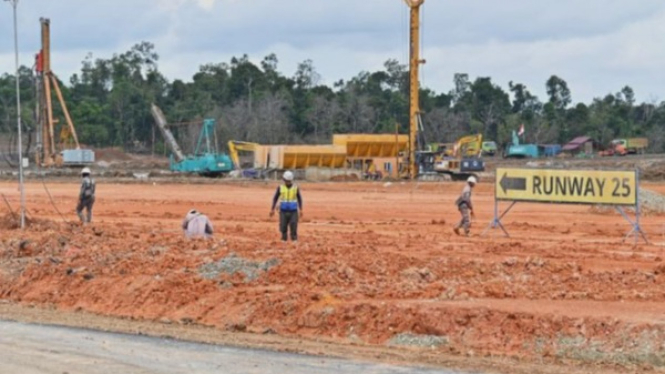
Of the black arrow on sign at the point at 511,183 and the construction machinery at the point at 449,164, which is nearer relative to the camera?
the black arrow on sign at the point at 511,183

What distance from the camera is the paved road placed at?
11.8m

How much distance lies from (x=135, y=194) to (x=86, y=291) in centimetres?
3506

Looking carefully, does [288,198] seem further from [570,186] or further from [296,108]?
[296,108]

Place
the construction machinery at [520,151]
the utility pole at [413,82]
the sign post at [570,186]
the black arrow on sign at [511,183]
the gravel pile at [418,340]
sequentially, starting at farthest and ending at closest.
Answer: the construction machinery at [520,151] < the utility pole at [413,82] < the black arrow on sign at [511,183] < the sign post at [570,186] < the gravel pile at [418,340]

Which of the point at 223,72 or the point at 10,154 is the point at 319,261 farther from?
the point at 223,72

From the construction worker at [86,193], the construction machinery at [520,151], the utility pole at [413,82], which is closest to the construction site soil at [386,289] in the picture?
the construction worker at [86,193]

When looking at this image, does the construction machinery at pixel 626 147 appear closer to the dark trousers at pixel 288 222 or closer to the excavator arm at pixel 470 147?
the excavator arm at pixel 470 147

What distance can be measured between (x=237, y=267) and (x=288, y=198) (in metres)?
3.42

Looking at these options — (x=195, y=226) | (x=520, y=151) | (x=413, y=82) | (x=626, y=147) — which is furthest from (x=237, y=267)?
(x=626, y=147)

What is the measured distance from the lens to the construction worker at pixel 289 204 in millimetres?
20828

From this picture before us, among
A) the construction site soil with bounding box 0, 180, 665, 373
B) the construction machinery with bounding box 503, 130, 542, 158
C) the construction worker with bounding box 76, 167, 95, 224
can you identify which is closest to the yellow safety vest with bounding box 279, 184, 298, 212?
the construction site soil with bounding box 0, 180, 665, 373

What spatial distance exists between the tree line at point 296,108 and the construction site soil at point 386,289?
80.0m

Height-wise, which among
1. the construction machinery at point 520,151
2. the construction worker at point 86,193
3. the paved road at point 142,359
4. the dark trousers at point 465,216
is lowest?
the paved road at point 142,359

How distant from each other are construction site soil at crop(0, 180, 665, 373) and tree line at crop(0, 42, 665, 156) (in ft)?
263
